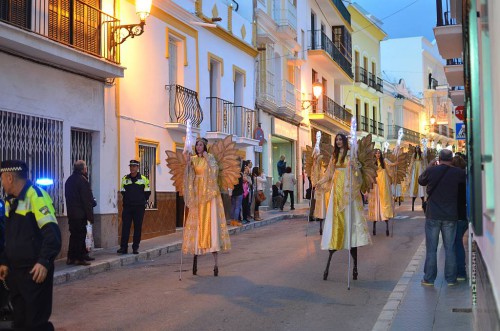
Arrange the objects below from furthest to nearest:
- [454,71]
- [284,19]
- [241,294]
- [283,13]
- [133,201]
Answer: [283,13]
[284,19]
[454,71]
[133,201]
[241,294]

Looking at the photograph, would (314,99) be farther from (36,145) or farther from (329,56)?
(36,145)

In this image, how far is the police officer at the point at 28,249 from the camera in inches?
207

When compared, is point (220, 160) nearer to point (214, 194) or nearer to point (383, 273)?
point (214, 194)

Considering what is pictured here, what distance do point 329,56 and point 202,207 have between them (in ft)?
86.3

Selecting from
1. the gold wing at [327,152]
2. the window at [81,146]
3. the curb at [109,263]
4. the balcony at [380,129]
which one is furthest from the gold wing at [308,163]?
the balcony at [380,129]

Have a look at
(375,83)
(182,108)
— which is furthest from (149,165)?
(375,83)

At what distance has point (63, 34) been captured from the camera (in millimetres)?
13836

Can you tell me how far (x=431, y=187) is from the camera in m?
9.02

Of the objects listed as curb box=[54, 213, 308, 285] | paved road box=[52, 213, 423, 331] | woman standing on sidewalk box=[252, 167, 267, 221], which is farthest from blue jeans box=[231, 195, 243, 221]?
paved road box=[52, 213, 423, 331]

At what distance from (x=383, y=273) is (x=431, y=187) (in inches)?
82.4

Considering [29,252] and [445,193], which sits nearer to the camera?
[29,252]

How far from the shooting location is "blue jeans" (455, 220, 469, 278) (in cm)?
934

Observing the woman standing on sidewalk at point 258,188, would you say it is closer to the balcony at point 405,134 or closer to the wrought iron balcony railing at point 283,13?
the wrought iron balcony railing at point 283,13

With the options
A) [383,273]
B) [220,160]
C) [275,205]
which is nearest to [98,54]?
[220,160]
